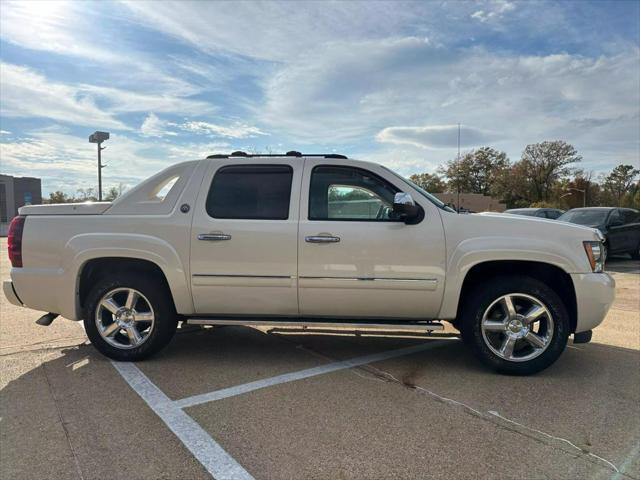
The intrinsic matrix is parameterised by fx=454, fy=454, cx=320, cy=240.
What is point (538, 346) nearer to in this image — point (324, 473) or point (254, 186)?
point (324, 473)

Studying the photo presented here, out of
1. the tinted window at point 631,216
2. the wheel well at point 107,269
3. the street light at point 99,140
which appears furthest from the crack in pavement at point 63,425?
the street light at point 99,140

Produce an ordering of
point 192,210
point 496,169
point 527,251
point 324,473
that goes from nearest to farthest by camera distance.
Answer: point 324,473 → point 527,251 → point 192,210 → point 496,169

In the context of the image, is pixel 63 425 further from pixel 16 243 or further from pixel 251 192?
pixel 251 192

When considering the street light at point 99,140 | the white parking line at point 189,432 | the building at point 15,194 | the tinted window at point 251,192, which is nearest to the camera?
the white parking line at point 189,432

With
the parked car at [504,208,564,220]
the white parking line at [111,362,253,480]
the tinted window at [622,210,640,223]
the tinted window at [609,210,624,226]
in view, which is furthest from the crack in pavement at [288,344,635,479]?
the parked car at [504,208,564,220]

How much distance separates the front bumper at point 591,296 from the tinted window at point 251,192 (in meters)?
2.62

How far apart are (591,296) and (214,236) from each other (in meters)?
3.33

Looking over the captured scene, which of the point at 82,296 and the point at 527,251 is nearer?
the point at 527,251

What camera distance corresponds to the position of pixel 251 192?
14.0ft

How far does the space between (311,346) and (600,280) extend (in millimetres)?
2793

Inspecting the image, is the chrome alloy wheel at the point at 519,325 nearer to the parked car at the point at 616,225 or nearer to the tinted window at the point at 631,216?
the parked car at the point at 616,225

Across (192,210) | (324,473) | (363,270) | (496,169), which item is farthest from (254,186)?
(496,169)

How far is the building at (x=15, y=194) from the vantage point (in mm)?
51656

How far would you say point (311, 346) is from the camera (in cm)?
485
